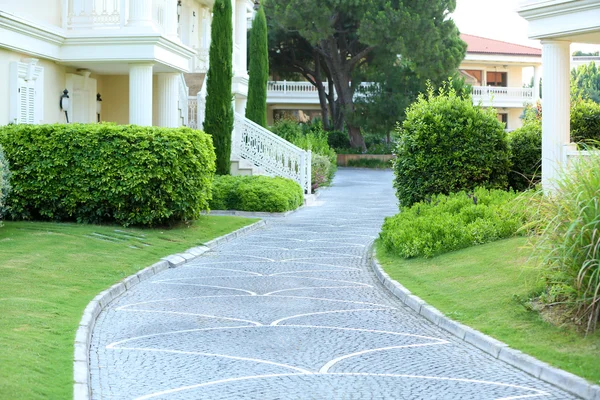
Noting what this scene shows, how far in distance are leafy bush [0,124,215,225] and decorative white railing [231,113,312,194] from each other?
11.2 m

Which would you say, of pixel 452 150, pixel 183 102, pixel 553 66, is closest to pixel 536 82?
pixel 183 102

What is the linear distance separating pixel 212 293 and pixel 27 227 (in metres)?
6.65

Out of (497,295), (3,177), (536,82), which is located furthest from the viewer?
(536,82)

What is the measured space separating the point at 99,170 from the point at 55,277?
19.7ft

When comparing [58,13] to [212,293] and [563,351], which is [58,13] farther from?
[563,351]

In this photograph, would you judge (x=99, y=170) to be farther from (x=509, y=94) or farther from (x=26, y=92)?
(x=509, y=94)

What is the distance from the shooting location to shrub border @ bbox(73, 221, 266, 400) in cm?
725

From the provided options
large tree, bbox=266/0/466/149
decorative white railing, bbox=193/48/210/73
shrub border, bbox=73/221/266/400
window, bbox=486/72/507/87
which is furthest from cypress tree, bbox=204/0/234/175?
window, bbox=486/72/507/87

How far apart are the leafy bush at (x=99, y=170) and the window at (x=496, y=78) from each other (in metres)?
52.7

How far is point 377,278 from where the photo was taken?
13.6 meters

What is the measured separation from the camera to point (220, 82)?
26.6 metres

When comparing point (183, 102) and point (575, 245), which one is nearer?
point (575, 245)

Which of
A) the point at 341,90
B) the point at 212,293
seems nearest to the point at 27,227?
the point at 212,293

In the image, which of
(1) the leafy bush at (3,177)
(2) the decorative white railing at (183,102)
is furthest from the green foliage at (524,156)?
(2) the decorative white railing at (183,102)
